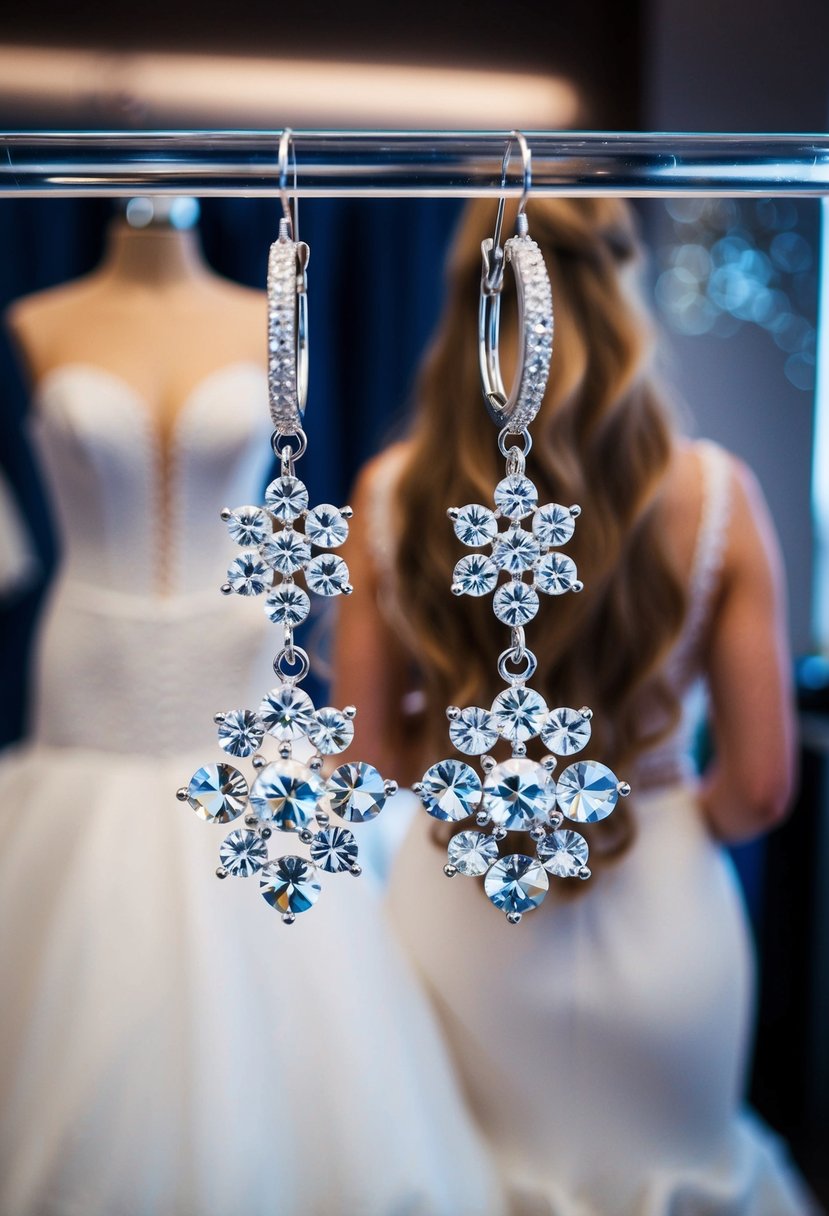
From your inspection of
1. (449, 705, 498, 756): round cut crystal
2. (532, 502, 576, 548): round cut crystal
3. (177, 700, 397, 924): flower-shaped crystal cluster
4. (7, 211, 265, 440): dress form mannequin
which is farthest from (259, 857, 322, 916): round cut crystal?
(7, 211, 265, 440): dress form mannequin

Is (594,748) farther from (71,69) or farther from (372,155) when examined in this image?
(71,69)

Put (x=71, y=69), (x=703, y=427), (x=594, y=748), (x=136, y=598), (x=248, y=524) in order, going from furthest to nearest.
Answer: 1. (x=703, y=427)
2. (x=71, y=69)
3. (x=136, y=598)
4. (x=594, y=748)
5. (x=248, y=524)

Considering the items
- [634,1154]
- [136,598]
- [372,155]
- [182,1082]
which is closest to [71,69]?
[136,598]

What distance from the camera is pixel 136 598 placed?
52.3 inches

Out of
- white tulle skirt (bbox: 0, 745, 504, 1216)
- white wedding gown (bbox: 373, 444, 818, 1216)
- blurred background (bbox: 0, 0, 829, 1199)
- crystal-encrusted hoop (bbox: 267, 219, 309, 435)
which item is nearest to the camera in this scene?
crystal-encrusted hoop (bbox: 267, 219, 309, 435)

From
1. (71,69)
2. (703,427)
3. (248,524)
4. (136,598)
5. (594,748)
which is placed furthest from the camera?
(703,427)

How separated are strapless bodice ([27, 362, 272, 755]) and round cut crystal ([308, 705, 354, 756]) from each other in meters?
0.79

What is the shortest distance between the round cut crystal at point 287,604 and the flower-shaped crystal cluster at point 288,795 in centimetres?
3

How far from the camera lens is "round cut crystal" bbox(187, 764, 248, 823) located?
54 centimetres

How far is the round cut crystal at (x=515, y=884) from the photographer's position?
55 cm

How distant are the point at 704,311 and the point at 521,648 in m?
1.72

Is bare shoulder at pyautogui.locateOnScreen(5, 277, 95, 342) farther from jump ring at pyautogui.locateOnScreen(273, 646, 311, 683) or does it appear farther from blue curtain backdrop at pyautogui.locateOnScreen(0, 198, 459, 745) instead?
jump ring at pyautogui.locateOnScreen(273, 646, 311, 683)

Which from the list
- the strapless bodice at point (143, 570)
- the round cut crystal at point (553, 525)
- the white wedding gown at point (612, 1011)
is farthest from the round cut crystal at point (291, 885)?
the strapless bodice at point (143, 570)

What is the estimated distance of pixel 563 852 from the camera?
0.55 metres
